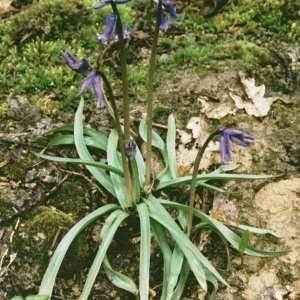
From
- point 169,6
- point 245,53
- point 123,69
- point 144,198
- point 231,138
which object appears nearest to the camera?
point 231,138

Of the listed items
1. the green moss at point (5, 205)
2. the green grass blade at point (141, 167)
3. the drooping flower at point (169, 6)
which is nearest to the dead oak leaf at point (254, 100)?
the green grass blade at point (141, 167)

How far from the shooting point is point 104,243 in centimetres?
244

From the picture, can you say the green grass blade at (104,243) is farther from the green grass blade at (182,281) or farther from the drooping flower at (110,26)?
the drooping flower at (110,26)

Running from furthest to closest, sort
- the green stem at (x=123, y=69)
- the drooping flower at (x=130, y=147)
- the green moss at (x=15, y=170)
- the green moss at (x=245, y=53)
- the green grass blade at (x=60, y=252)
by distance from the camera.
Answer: the green moss at (x=245, y=53), the green moss at (x=15, y=170), the drooping flower at (x=130, y=147), the green grass blade at (x=60, y=252), the green stem at (x=123, y=69)

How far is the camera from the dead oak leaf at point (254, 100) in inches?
144

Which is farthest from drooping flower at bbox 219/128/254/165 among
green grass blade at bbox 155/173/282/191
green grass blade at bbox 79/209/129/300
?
green grass blade at bbox 79/209/129/300

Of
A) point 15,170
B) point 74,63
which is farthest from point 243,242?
point 15,170

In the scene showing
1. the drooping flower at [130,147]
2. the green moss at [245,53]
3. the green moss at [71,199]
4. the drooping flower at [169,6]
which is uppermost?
the drooping flower at [169,6]

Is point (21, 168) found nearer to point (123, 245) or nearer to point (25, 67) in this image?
point (123, 245)

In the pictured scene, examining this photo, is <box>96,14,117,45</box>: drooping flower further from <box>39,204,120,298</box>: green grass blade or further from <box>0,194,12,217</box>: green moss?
<box>0,194,12,217</box>: green moss

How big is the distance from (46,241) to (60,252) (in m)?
0.29

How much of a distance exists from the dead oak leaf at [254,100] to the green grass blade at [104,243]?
174 centimetres

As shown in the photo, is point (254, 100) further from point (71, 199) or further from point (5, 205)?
point (5, 205)

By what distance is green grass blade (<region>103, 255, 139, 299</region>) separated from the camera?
2.48 m
